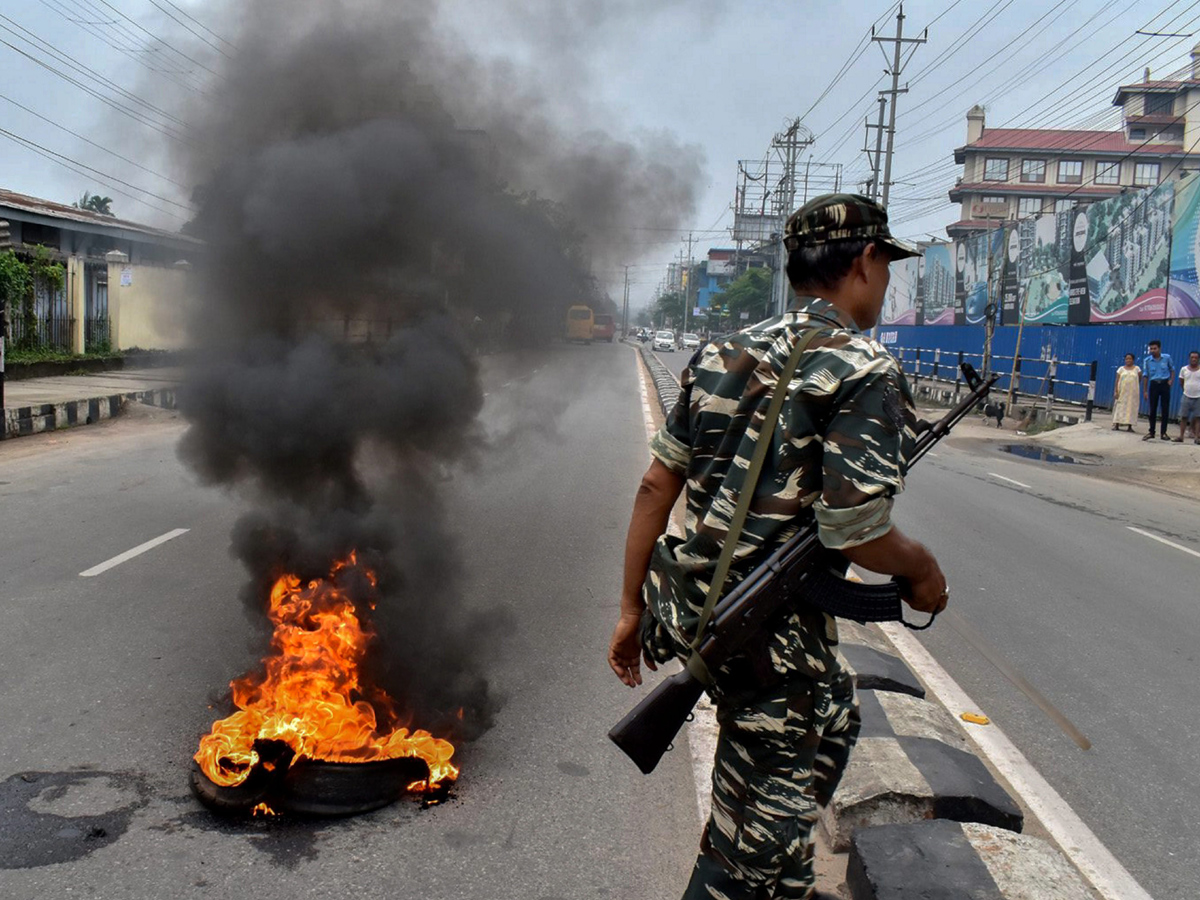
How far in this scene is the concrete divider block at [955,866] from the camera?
8.73 ft

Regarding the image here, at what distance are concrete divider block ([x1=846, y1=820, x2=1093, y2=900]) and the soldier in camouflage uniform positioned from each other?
2.32ft

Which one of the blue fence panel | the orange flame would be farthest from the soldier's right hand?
the blue fence panel

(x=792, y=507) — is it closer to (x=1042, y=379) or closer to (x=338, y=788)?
(x=338, y=788)

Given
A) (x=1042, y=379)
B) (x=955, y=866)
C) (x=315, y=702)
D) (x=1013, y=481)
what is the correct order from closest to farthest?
(x=955, y=866), (x=315, y=702), (x=1013, y=481), (x=1042, y=379)

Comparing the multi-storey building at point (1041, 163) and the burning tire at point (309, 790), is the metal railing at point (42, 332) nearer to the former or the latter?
the burning tire at point (309, 790)

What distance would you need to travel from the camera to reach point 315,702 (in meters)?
3.43

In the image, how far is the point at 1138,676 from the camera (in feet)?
16.6

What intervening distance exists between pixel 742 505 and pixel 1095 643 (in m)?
4.44

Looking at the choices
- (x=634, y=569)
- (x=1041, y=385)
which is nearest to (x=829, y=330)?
(x=634, y=569)

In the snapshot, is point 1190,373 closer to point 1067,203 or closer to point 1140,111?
point 1067,203

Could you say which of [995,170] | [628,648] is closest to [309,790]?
[628,648]

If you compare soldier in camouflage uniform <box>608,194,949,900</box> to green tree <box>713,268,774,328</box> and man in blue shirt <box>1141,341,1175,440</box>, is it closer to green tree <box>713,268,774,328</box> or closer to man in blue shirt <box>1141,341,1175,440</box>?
man in blue shirt <box>1141,341,1175,440</box>

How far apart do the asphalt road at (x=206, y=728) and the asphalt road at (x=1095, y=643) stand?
150 centimetres

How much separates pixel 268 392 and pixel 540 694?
1674mm
